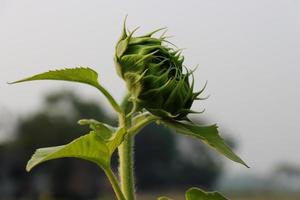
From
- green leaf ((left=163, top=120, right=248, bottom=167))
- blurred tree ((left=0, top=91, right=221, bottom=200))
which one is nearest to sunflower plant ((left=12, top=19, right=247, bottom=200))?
green leaf ((left=163, top=120, right=248, bottom=167))

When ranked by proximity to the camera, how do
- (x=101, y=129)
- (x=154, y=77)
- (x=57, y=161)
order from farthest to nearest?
(x=57, y=161), (x=101, y=129), (x=154, y=77)

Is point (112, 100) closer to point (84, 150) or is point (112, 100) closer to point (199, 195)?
point (84, 150)

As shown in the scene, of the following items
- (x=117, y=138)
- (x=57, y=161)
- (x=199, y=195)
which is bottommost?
(x=57, y=161)

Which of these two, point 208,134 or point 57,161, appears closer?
point 208,134

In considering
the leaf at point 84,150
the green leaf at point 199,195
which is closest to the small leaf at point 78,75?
the leaf at point 84,150

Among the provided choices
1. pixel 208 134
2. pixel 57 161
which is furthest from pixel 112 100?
pixel 57 161

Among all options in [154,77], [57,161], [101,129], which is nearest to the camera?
[154,77]

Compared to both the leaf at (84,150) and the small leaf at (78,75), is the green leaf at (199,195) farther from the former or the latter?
the small leaf at (78,75)

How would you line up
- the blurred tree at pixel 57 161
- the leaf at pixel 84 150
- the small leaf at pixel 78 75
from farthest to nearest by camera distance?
the blurred tree at pixel 57 161
the small leaf at pixel 78 75
the leaf at pixel 84 150

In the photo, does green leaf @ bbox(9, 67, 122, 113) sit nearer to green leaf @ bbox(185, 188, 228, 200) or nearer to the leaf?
the leaf
